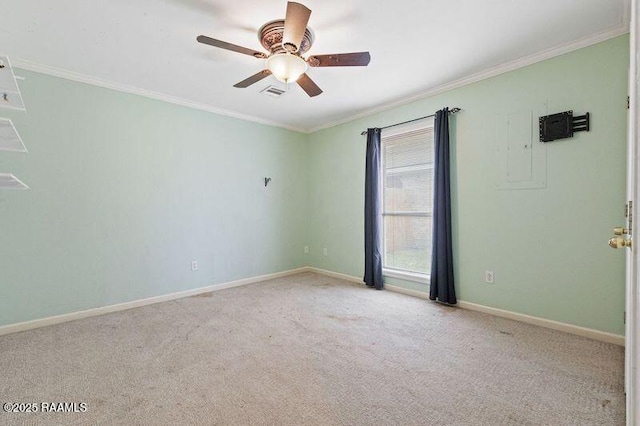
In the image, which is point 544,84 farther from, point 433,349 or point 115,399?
point 115,399

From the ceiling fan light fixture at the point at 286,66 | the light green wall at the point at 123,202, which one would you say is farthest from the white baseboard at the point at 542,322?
the ceiling fan light fixture at the point at 286,66

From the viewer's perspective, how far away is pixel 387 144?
4.16 meters

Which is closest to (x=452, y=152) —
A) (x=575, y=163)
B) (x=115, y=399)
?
(x=575, y=163)

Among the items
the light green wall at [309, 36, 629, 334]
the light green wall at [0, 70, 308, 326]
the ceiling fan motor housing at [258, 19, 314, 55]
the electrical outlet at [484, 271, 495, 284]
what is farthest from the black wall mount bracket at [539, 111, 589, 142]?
the light green wall at [0, 70, 308, 326]

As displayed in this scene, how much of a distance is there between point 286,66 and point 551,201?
8.56 ft

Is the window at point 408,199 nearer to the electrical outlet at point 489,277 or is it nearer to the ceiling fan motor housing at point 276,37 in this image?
the electrical outlet at point 489,277

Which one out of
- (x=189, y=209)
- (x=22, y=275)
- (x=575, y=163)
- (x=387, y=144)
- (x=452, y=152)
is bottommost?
(x=22, y=275)

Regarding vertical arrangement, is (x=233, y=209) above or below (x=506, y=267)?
above

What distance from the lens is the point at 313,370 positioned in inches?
81.6

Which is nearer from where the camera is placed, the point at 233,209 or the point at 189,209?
the point at 189,209

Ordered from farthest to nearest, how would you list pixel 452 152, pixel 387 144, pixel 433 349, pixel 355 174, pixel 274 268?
pixel 274 268
pixel 355 174
pixel 387 144
pixel 452 152
pixel 433 349

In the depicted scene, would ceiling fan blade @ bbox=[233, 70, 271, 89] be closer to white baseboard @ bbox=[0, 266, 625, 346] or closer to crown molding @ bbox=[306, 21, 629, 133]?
crown molding @ bbox=[306, 21, 629, 133]

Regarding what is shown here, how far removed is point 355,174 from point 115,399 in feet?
12.1

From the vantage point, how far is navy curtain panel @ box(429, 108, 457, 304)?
332 centimetres
